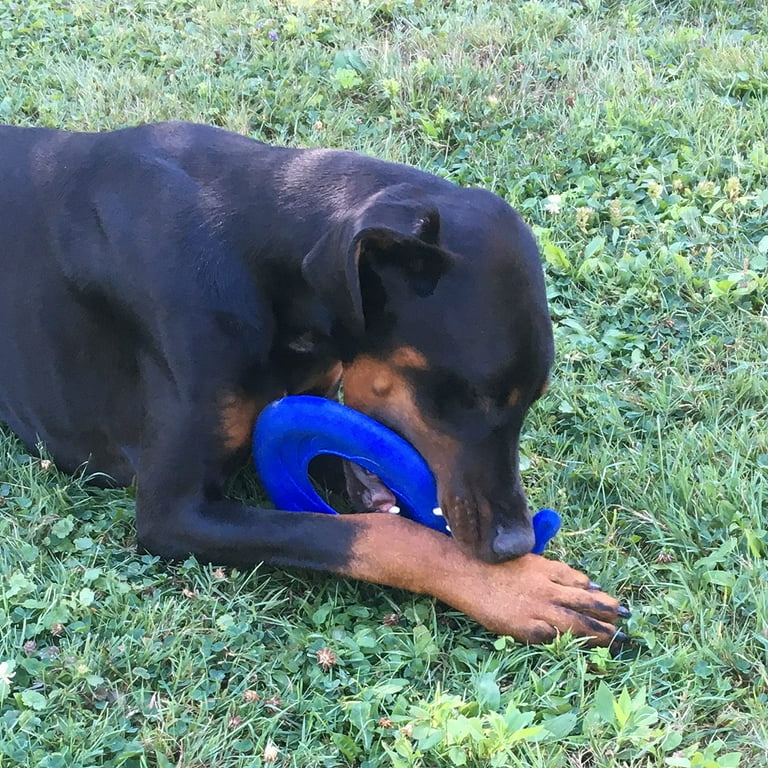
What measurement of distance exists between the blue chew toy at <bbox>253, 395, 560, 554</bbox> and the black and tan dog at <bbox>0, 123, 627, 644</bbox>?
7 cm

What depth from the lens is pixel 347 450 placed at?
3.17 meters

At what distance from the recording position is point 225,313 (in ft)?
10.0

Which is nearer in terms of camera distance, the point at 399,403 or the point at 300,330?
the point at 399,403

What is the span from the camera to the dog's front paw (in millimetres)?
2834

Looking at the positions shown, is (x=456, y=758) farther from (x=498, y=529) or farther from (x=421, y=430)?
(x=421, y=430)

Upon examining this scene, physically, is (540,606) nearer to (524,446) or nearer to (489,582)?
(489,582)

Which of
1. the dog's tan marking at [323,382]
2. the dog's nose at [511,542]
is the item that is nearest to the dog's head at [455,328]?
the dog's nose at [511,542]

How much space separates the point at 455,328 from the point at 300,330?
0.56 meters

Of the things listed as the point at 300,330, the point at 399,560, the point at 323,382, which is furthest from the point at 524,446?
the point at 300,330

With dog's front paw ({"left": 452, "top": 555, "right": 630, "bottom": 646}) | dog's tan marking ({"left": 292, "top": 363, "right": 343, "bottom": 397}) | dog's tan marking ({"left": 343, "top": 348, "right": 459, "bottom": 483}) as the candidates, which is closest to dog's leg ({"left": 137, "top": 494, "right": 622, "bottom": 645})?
dog's front paw ({"left": 452, "top": 555, "right": 630, "bottom": 646})

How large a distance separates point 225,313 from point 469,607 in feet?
3.83

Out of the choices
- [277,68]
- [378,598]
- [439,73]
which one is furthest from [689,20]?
[378,598]

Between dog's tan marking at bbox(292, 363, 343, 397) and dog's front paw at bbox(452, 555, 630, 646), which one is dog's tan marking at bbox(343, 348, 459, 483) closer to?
dog's tan marking at bbox(292, 363, 343, 397)

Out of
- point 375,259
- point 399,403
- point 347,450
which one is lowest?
point 347,450
